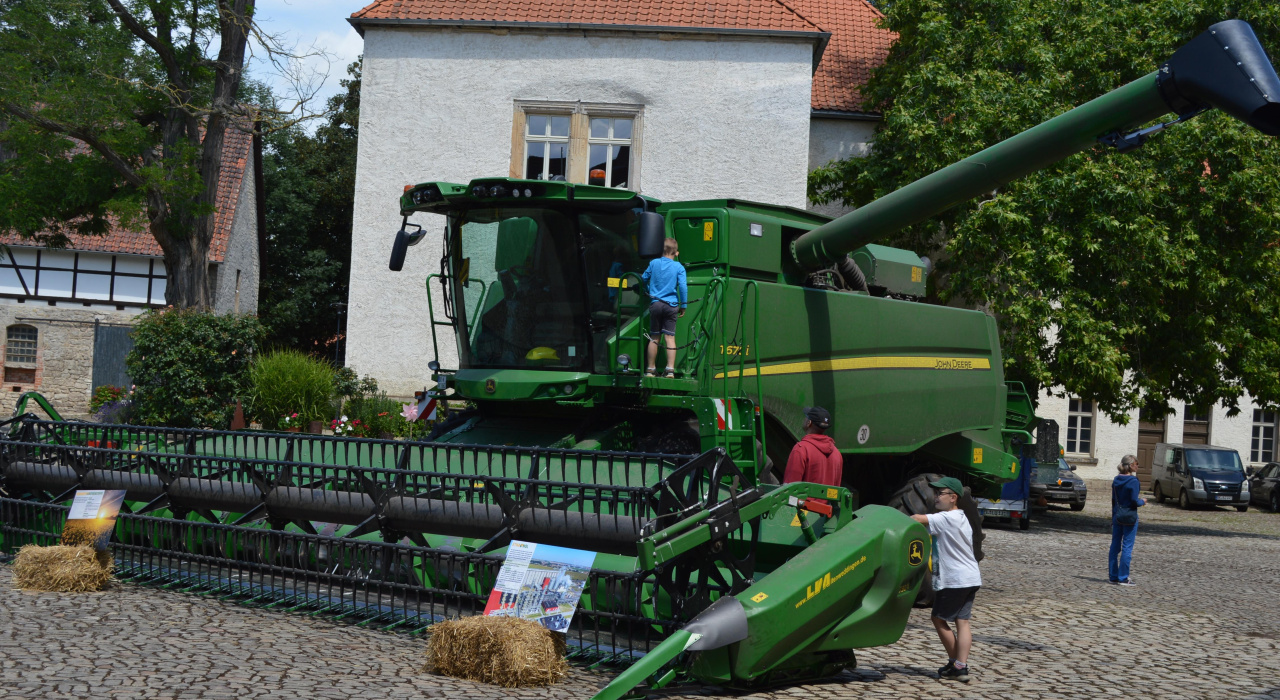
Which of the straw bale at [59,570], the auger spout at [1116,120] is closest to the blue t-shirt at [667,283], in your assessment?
the auger spout at [1116,120]

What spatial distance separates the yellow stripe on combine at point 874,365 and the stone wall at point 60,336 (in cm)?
2818

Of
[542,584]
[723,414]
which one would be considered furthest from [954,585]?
[542,584]

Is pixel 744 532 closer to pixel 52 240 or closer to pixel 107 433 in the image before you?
pixel 107 433

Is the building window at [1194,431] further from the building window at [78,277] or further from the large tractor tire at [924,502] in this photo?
the building window at [78,277]

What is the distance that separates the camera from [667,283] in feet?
27.6

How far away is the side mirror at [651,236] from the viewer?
8086 mm

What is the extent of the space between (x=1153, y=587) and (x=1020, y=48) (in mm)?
12175

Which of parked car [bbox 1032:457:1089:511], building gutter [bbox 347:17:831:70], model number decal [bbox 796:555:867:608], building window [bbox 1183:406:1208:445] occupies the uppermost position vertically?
building gutter [bbox 347:17:831:70]

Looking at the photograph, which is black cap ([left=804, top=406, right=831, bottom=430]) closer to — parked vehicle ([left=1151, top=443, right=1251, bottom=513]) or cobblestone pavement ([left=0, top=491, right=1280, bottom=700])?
cobblestone pavement ([left=0, top=491, right=1280, bottom=700])

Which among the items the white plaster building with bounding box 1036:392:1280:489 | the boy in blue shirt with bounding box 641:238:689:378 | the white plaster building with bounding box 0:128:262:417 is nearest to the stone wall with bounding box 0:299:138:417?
the white plaster building with bounding box 0:128:262:417

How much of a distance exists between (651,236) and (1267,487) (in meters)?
29.5

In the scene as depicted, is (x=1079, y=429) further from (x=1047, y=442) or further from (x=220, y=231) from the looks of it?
(x=220, y=231)

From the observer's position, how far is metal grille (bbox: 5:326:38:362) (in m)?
33.9

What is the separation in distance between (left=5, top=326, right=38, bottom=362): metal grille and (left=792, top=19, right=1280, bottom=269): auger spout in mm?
31023
